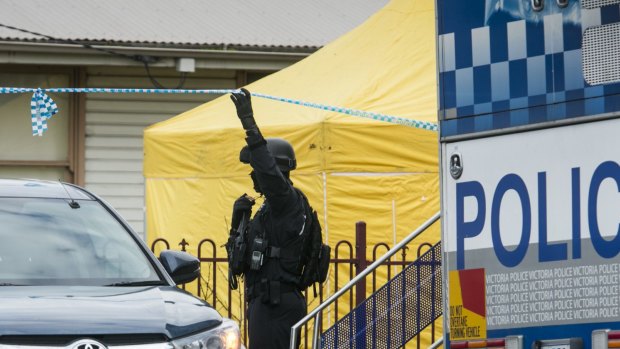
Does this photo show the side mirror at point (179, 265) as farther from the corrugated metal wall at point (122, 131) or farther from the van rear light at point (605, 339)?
the corrugated metal wall at point (122, 131)

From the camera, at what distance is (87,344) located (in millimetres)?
6164

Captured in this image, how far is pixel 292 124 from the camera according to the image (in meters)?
13.3

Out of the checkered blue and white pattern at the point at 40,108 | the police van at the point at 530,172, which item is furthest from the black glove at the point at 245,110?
the checkered blue and white pattern at the point at 40,108

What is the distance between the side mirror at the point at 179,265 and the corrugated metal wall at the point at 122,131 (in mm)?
11842

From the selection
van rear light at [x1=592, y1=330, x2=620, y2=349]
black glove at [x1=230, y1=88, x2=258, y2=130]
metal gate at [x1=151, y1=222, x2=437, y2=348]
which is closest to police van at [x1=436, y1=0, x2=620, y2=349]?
van rear light at [x1=592, y1=330, x2=620, y2=349]

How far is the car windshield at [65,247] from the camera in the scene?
7.01 metres

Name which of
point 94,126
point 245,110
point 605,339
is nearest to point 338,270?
point 245,110

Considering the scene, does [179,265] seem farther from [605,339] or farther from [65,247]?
[605,339]

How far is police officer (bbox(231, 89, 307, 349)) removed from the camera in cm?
882

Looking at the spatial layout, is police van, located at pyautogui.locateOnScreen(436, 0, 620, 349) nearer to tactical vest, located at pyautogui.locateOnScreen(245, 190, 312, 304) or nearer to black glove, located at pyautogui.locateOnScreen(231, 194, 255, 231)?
tactical vest, located at pyautogui.locateOnScreen(245, 190, 312, 304)

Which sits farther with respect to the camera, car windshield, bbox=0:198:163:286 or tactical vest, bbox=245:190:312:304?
tactical vest, bbox=245:190:312:304

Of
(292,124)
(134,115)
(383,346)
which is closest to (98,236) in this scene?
(383,346)

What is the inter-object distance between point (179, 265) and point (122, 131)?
12.1 metres

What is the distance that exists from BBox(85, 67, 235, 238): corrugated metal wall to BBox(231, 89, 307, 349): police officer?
1038 centimetres
